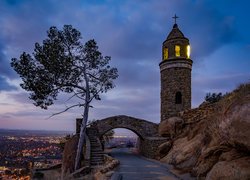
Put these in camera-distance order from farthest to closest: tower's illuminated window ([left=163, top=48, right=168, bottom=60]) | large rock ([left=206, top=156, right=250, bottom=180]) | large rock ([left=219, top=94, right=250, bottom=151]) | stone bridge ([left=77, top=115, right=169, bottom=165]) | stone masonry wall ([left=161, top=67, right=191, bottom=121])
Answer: tower's illuminated window ([left=163, top=48, right=168, bottom=60]), stone masonry wall ([left=161, top=67, right=191, bottom=121]), stone bridge ([left=77, top=115, right=169, bottom=165]), large rock ([left=206, top=156, right=250, bottom=180]), large rock ([left=219, top=94, right=250, bottom=151])

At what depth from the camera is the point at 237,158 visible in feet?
25.1

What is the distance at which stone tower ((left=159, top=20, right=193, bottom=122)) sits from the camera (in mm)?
24797

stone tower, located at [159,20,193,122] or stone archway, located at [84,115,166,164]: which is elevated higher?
stone tower, located at [159,20,193,122]

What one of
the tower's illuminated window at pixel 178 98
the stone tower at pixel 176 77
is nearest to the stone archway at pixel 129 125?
the stone tower at pixel 176 77

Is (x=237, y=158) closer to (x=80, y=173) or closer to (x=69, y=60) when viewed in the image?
(x=80, y=173)

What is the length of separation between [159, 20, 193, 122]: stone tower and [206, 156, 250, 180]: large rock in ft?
55.6

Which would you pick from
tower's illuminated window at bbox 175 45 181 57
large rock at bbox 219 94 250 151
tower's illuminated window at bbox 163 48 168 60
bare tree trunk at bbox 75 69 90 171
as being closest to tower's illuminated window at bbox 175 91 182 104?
tower's illuminated window at bbox 175 45 181 57

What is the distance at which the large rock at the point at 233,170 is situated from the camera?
677 centimetres

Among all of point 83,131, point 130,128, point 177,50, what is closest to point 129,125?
point 130,128

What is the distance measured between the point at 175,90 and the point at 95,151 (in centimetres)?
991

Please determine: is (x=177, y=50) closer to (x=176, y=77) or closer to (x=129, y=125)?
(x=176, y=77)

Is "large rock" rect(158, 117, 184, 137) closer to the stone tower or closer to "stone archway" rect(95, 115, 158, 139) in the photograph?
the stone tower

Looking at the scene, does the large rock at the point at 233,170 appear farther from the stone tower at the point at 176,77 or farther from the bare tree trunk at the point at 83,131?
the stone tower at the point at 176,77

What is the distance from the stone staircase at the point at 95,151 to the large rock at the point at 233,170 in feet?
38.9
